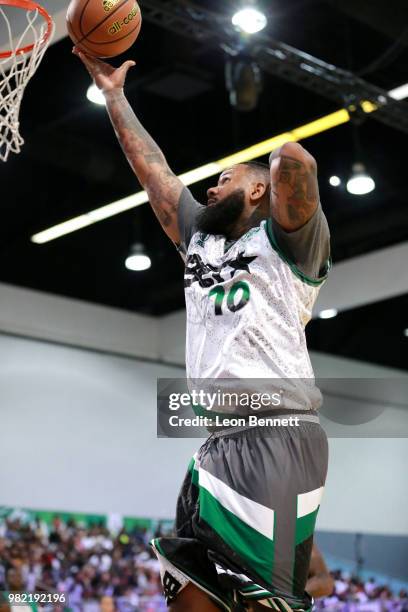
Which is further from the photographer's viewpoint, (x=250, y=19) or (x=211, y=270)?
(x=250, y=19)

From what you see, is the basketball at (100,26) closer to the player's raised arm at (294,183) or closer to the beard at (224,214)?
the beard at (224,214)

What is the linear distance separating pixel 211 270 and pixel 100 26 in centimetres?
99

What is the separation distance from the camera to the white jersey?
2.49 m

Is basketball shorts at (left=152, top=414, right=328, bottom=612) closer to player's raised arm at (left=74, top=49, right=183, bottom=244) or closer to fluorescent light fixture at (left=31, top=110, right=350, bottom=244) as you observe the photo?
player's raised arm at (left=74, top=49, right=183, bottom=244)

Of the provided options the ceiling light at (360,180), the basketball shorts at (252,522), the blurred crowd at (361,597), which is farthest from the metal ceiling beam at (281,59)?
the blurred crowd at (361,597)

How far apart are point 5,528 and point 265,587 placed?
728cm

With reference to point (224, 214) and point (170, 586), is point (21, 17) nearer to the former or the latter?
point (224, 214)

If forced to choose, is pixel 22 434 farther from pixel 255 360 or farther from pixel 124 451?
pixel 255 360

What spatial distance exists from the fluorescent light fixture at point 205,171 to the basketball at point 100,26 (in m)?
3.53

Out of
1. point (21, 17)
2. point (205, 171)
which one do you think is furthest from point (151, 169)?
point (205, 171)

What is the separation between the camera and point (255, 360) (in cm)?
249

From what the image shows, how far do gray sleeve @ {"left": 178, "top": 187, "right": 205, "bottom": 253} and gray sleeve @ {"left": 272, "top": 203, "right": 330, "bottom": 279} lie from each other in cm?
39

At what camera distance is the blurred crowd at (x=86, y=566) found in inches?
362

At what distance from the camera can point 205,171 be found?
7.95 meters
